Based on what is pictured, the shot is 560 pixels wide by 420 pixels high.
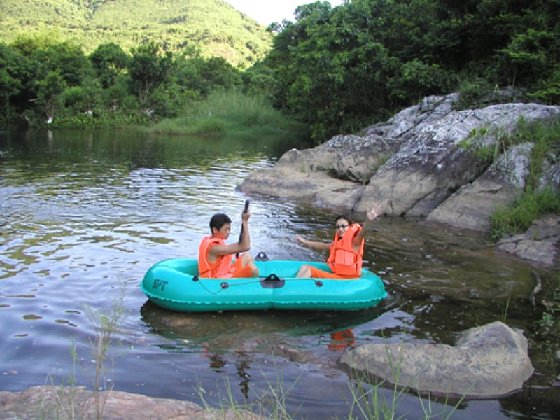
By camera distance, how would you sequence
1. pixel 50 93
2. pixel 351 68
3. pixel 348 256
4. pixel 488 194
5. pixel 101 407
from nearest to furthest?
pixel 101 407 < pixel 348 256 < pixel 488 194 < pixel 351 68 < pixel 50 93

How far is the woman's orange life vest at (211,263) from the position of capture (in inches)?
255

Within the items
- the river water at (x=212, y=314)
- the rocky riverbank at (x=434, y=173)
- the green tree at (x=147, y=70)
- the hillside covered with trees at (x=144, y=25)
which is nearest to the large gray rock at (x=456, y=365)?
the river water at (x=212, y=314)

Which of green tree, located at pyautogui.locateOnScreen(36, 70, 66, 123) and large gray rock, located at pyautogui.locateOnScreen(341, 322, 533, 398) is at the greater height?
green tree, located at pyautogui.locateOnScreen(36, 70, 66, 123)

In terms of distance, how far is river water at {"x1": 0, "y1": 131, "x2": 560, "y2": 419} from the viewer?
4.55 metres

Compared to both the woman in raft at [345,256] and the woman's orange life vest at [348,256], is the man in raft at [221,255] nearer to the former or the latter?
the woman in raft at [345,256]

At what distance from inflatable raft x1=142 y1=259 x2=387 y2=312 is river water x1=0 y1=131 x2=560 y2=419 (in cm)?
13

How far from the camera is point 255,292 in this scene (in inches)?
247

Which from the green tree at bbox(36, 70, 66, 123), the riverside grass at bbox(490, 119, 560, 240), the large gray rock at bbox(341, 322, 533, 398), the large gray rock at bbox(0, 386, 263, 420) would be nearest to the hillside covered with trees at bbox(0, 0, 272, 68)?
the green tree at bbox(36, 70, 66, 123)

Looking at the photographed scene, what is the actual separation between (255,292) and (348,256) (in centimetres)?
121

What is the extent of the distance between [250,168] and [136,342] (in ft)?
44.1

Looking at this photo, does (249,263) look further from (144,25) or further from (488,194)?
(144,25)

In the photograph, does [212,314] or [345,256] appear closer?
[212,314]

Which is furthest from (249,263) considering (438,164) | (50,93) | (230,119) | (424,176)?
(50,93)

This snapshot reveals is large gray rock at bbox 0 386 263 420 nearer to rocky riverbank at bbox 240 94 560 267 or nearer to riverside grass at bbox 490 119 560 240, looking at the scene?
rocky riverbank at bbox 240 94 560 267
